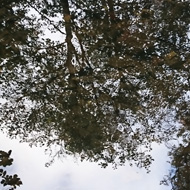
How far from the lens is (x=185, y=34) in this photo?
1280cm

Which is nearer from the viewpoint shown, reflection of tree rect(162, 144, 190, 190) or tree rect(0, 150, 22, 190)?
tree rect(0, 150, 22, 190)

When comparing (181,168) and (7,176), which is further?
(181,168)

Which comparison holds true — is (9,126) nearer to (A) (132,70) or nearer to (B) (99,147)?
(B) (99,147)

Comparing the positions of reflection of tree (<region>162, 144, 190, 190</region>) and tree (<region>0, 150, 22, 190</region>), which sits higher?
reflection of tree (<region>162, 144, 190, 190</region>)

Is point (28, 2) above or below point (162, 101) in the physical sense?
above

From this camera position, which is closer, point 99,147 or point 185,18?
point 185,18

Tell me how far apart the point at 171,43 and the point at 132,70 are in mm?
1698

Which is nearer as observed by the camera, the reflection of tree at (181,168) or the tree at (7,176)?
the tree at (7,176)

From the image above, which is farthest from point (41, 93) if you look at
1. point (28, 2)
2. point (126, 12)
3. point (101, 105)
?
point (126, 12)

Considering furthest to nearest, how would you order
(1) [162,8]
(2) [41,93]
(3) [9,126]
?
(3) [9,126], (2) [41,93], (1) [162,8]

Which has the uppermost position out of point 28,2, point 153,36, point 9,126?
point 28,2

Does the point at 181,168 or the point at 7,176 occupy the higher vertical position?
the point at 181,168

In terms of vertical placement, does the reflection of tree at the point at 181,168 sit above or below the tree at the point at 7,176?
above

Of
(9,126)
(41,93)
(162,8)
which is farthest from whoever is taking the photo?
(9,126)
